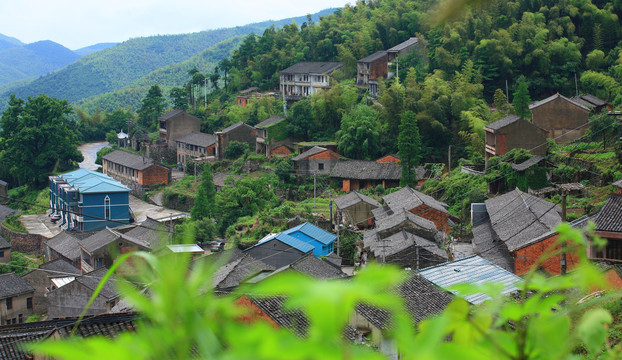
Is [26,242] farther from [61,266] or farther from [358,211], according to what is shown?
[358,211]

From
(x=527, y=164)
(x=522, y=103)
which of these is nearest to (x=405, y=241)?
(x=527, y=164)

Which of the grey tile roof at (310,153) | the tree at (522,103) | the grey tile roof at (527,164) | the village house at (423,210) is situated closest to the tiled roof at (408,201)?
the village house at (423,210)

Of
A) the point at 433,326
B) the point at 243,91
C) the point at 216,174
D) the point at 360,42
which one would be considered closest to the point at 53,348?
the point at 433,326

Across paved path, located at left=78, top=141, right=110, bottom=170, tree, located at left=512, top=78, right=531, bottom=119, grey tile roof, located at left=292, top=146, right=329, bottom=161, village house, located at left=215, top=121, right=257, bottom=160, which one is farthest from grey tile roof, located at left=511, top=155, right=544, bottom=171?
paved path, located at left=78, top=141, right=110, bottom=170

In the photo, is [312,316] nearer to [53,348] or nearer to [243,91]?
[53,348]

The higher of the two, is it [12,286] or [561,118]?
[561,118]

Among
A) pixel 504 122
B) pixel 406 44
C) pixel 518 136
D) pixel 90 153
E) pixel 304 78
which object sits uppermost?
pixel 406 44
